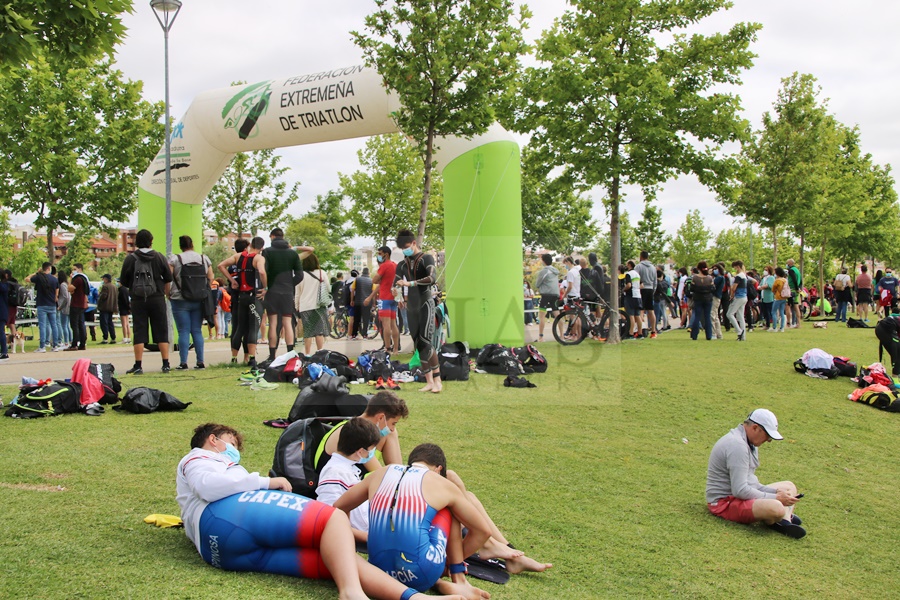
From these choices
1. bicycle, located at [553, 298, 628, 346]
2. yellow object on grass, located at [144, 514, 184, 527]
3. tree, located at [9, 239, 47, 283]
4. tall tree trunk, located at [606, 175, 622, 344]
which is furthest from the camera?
tree, located at [9, 239, 47, 283]

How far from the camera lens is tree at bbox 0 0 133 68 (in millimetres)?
6148

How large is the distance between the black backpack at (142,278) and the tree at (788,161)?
1882 cm

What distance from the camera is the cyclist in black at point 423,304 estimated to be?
10.1 metres

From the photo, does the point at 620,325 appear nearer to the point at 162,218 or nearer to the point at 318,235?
the point at 162,218

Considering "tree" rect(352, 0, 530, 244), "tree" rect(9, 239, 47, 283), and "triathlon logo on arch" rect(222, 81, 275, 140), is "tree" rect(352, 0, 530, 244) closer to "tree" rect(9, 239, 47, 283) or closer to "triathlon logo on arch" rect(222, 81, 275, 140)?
"triathlon logo on arch" rect(222, 81, 275, 140)

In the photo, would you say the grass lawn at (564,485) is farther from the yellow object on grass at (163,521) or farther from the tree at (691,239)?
the tree at (691,239)

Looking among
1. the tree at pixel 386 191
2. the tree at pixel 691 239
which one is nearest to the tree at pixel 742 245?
the tree at pixel 691 239

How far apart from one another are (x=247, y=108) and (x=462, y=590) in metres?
12.3

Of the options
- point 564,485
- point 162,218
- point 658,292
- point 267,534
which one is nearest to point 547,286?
point 658,292

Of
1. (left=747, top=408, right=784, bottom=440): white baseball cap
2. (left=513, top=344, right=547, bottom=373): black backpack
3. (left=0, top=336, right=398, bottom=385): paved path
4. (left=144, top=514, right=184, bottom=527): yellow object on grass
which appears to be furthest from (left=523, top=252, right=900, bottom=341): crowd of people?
(left=144, top=514, right=184, bottom=527): yellow object on grass

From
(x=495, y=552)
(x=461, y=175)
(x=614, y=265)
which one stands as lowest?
(x=495, y=552)

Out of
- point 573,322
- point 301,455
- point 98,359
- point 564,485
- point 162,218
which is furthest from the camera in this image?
point 573,322

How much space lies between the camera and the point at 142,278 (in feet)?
33.3

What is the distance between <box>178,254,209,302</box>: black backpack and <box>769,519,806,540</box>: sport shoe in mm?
8276
